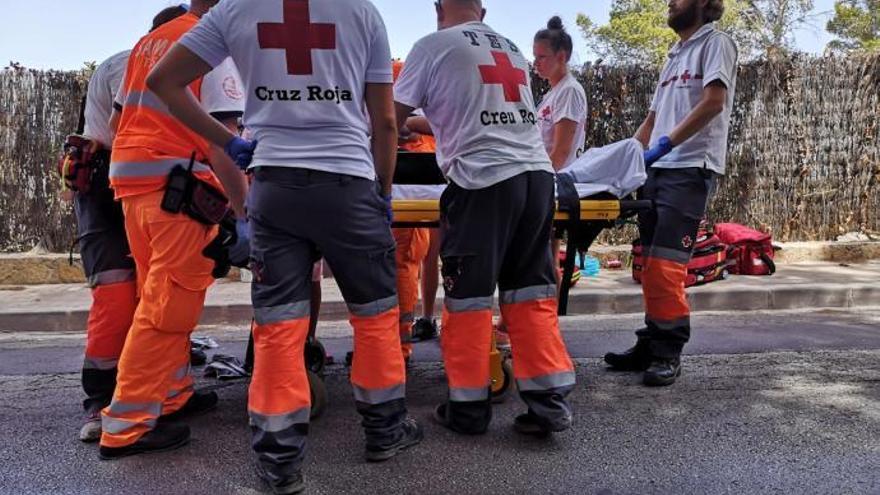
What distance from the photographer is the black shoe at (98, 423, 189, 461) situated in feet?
9.36

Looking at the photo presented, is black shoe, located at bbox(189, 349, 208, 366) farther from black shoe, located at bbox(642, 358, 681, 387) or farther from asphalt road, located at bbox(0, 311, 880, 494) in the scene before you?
black shoe, located at bbox(642, 358, 681, 387)

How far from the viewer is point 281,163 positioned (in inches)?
99.2

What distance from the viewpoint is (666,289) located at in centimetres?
384

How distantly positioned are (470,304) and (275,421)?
94cm

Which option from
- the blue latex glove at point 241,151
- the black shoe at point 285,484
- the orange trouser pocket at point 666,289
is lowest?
the black shoe at point 285,484

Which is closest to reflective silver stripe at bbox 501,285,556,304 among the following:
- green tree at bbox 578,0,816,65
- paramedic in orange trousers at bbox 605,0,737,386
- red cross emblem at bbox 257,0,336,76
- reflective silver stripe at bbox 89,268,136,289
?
paramedic in orange trousers at bbox 605,0,737,386

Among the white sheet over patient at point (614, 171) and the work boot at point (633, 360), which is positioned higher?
the white sheet over patient at point (614, 171)

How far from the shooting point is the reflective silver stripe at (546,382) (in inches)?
119

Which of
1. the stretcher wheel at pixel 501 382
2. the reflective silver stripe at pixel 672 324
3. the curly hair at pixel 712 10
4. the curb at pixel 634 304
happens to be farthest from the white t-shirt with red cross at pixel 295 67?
the curb at pixel 634 304

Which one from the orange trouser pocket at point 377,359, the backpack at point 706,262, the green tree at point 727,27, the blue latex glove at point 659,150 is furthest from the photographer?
the green tree at point 727,27

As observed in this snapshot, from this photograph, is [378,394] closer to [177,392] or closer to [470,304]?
[470,304]

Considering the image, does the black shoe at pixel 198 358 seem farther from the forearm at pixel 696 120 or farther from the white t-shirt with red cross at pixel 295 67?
the forearm at pixel 696 120

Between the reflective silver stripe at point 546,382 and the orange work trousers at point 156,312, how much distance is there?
4.46 ft

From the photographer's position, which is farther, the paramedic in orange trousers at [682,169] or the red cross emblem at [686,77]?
the red cross emblem at [686,77]
